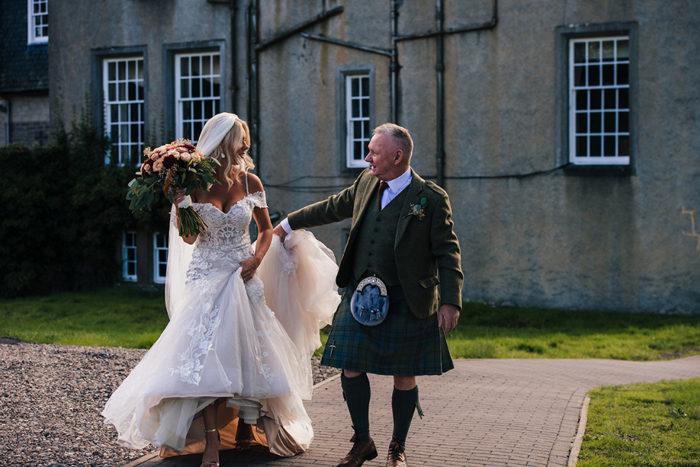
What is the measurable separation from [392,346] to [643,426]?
93.3 inches

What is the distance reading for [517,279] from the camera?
14.0m

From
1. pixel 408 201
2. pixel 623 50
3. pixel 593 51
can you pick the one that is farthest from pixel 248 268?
pixel 623 50

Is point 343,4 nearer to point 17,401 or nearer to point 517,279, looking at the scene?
point 517,279

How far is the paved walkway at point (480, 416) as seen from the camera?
5070mm

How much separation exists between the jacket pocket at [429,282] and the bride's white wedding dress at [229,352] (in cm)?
101

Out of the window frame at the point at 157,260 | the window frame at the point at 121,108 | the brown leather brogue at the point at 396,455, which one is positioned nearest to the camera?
the brown leather brogue at the point at 396,455

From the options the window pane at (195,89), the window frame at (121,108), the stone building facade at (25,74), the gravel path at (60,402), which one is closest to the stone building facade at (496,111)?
the window pane at (195,89)

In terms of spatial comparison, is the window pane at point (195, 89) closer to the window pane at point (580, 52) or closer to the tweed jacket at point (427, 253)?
the window pane at point (580, 52)

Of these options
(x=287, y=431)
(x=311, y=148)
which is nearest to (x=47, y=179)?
(x=311, y=148)

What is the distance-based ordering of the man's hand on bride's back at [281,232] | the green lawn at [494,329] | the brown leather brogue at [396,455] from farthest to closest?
1. the green lawn at [494,329]
2. the man's hand on bride's back at [281,232]
3. the brown leather brogue at [396,455]

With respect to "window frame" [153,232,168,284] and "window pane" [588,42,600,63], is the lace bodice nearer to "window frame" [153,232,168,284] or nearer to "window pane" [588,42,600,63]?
"window pane" [588,42,600,63]

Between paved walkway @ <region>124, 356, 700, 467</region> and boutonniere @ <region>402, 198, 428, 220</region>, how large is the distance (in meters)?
1.65

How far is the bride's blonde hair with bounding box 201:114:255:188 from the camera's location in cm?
521

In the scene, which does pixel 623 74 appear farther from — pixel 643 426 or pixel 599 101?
pixel 643 426
